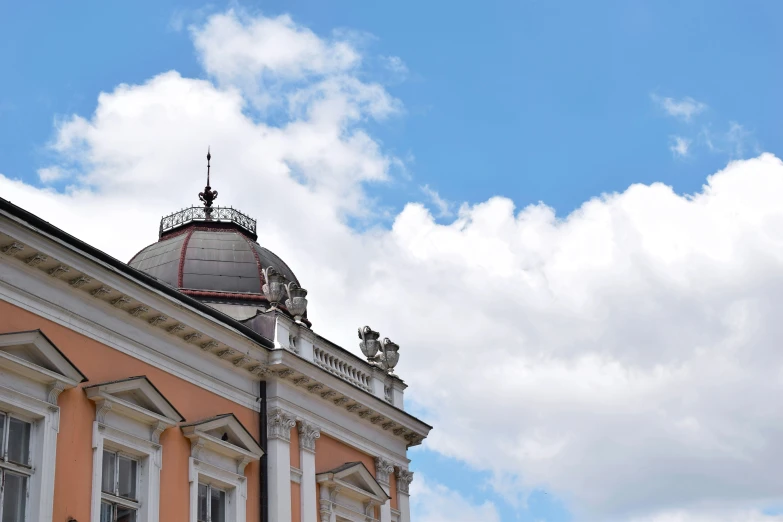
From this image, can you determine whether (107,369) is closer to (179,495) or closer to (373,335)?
(179,495)

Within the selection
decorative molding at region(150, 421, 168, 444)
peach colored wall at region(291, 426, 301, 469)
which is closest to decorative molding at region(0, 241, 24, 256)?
decorative molding at region(150, 421, 168, 444)

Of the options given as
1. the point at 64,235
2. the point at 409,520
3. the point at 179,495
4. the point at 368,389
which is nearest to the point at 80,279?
the point at 64,235

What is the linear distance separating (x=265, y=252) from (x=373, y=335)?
3652 millimetres

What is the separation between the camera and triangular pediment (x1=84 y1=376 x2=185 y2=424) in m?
19.3

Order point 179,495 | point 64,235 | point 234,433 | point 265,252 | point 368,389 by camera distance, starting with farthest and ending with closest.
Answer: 1. point 265,252
2. point 368,389
3. point 234,433
4. point 179,495
5. point 64,235

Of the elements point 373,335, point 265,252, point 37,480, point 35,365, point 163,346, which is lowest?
point 37,480

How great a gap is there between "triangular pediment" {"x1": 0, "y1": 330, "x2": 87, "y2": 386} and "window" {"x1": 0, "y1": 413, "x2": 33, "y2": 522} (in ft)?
2.48

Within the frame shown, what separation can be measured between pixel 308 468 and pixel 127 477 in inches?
194

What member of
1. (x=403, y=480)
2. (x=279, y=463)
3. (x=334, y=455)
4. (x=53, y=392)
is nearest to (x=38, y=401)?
(x=53, y=392)

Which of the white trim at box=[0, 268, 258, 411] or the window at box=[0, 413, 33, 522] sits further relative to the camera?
the white trim at box=[0, 268, 258, 411]

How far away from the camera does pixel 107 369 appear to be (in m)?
19.9

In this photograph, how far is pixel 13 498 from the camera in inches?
696

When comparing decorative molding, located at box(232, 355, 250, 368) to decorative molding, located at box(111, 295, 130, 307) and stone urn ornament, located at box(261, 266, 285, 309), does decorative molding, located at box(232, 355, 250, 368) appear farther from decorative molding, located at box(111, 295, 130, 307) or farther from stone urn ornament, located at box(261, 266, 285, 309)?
decorative molding, located at box(111, 295, 130, 307)

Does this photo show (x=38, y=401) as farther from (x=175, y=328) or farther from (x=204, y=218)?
(x=204, y=218)
